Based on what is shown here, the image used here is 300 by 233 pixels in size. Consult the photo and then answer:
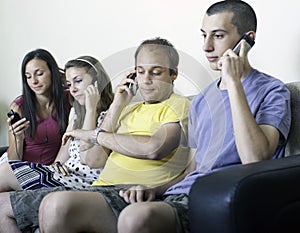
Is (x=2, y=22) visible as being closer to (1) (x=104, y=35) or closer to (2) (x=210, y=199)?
(1) (x=104, y=35)

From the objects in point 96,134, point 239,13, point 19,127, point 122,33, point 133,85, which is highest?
point 239,13

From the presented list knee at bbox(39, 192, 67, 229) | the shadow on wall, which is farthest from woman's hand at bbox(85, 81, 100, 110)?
the shadow on wall

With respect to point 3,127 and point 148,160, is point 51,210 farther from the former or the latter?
point 3,127

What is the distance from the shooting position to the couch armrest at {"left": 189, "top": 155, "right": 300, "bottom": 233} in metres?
0.88

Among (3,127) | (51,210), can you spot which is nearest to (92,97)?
(51,210)

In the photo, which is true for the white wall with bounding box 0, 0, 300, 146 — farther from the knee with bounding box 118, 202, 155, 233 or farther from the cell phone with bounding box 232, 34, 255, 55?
the knee with bounding box 118, 202, 155, 233

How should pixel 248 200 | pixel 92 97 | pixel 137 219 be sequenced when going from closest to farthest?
pixel 248 200 → pixel 137 219 → pixel 92 97

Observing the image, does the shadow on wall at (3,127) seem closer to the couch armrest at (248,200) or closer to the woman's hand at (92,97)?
the woman's hand at (92,97)

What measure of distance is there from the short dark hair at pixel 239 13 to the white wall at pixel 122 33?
0.71ft

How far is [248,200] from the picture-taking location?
89 cm

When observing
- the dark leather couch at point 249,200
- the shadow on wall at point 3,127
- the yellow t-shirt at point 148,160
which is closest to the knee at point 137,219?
the dark leather couch at point 249,200

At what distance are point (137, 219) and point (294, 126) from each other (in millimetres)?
547

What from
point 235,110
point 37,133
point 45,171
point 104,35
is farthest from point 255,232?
point 104,35

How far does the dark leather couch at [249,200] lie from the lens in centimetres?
88
